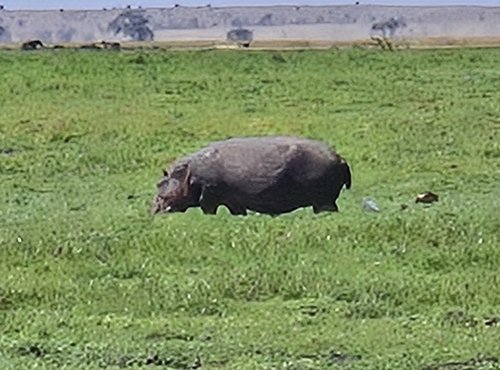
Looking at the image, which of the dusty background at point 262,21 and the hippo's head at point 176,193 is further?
the dusty background at point 262,21

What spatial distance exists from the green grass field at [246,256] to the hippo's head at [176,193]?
0.71 ft

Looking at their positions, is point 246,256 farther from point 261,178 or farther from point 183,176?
point 183,176

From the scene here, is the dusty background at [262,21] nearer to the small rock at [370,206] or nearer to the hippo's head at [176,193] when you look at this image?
the small rock at [370,206]

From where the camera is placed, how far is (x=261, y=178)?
11.9 m

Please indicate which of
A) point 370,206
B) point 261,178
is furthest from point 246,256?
point 370,206

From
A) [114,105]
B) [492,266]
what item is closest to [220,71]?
[114,105]

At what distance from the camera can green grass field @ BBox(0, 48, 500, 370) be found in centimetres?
727

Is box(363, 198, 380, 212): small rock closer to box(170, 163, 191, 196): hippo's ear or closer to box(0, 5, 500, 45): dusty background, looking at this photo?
box(170, 163, 191, 196): hippo's ear

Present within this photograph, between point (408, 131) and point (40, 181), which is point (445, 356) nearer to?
point (40, 181)

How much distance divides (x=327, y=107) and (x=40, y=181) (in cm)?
934

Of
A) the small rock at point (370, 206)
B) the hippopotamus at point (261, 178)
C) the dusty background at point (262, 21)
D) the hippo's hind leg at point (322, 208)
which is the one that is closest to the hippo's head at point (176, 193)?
the hippopotamus at point (261, 178)

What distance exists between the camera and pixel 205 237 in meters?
10.5

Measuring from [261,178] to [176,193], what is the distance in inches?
37.8

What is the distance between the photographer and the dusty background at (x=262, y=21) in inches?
5630
